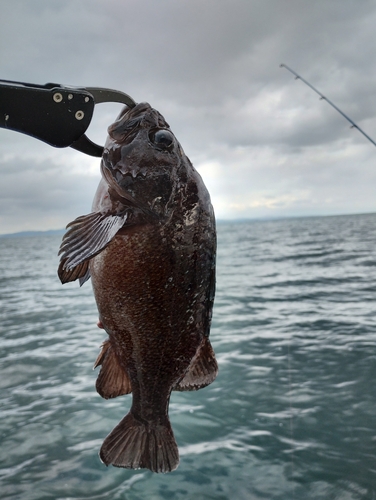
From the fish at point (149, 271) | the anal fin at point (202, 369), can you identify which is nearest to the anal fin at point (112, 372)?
the fish at point (149, 271)

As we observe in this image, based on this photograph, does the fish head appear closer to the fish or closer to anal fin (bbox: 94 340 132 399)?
the fish

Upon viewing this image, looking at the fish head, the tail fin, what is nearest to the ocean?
the tail fin

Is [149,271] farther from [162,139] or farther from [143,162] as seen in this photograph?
[162,139]

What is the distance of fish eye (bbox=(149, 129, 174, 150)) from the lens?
2.01 meters

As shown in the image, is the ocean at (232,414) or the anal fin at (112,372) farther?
the ocean at (232,414)

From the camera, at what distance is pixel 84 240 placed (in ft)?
5.58

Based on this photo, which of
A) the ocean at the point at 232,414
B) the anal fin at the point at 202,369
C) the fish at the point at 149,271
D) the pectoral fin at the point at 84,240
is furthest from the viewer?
the ocean at the point at 232,414

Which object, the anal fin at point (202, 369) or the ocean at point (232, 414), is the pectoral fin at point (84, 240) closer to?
the anal fin at point (202, 369)

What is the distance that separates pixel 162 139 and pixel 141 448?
1431mm

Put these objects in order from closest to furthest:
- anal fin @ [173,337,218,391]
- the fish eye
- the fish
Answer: the fish
the fish eye
anal fin @ [173,337,218,391]

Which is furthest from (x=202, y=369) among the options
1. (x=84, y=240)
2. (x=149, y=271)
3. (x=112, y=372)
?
(x=84, y=240)

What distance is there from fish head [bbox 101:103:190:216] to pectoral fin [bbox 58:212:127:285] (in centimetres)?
13

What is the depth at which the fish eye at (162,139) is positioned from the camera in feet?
6.61

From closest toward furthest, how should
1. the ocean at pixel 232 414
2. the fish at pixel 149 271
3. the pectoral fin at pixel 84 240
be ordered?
the pectoral fin at pixel 84 240, the fish at pixel 149 271, the ocean at pixel 232 414
